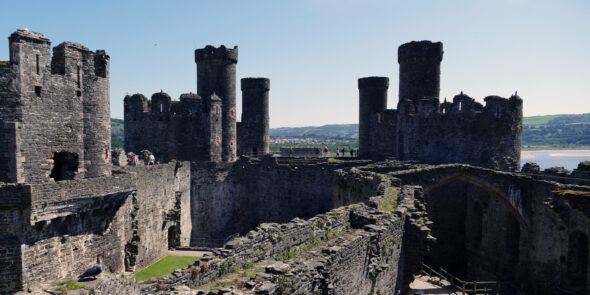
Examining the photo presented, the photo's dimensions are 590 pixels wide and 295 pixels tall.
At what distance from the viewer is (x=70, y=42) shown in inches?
617

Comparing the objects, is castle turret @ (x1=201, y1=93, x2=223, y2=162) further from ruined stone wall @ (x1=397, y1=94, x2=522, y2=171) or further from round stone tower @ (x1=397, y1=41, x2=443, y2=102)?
round stone tower @ (x1=397, y1=41, x2=443, y2=102)

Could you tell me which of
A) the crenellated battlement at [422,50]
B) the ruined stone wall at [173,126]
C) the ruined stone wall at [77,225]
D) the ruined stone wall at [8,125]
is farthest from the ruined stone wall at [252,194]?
the ruined stone wall at [8,125]

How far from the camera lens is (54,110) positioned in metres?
15.0

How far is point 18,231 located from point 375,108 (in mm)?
27095

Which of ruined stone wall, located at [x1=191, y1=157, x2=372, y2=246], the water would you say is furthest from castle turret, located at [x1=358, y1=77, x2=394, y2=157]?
the water

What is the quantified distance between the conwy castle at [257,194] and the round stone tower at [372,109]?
4.6 inches

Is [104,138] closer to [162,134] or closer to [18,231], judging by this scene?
[18,231]

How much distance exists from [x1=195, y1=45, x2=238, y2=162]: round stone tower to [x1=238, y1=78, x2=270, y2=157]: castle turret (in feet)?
9.39

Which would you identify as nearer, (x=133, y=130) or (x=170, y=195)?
(x=170, y=195)

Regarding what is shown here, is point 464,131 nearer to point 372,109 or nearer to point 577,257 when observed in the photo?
point 372,109

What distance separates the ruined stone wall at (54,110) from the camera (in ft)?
44.9

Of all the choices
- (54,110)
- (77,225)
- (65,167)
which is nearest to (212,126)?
(65,167)

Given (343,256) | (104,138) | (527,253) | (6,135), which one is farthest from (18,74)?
(527,253)

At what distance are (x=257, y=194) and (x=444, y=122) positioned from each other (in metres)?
13.3
